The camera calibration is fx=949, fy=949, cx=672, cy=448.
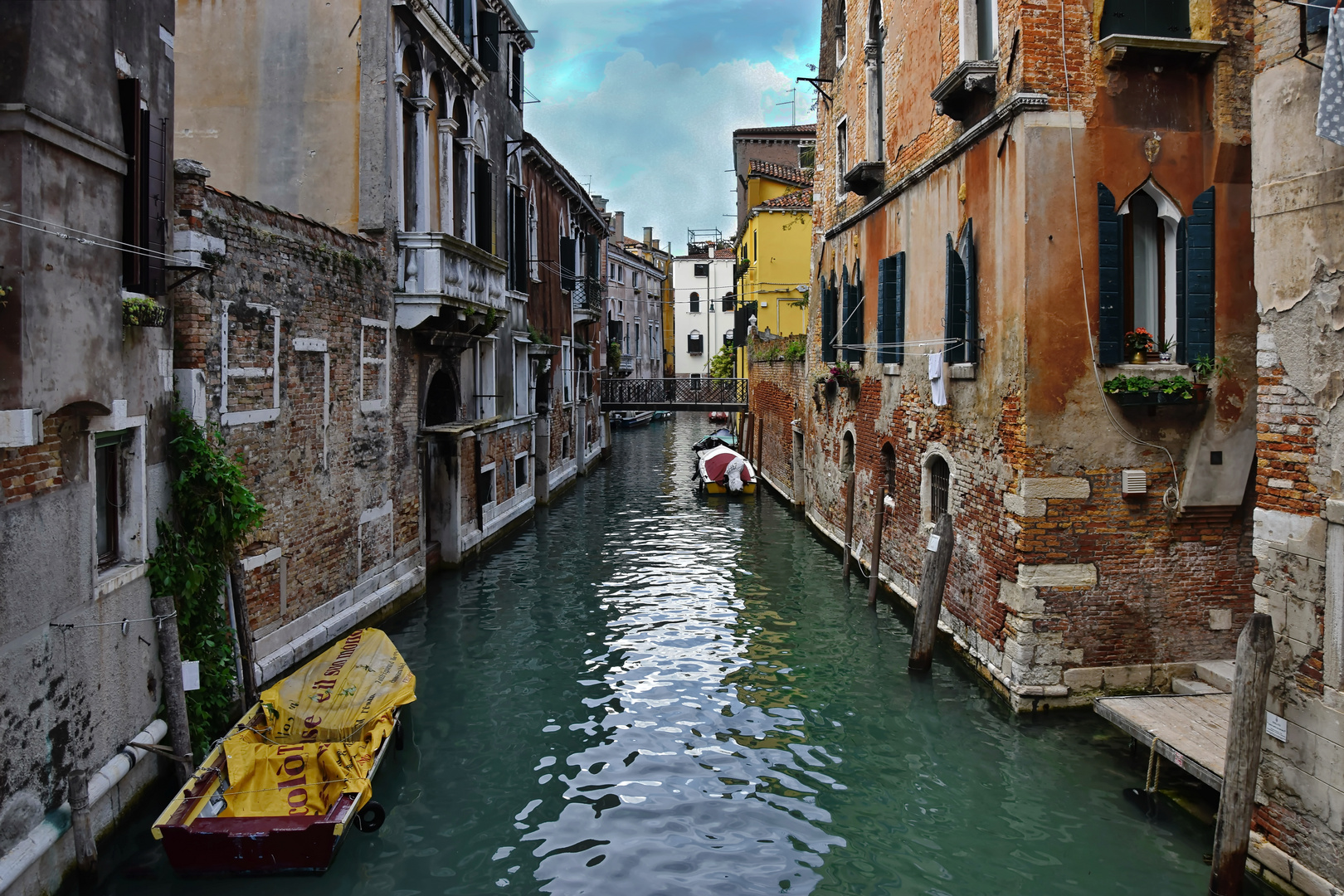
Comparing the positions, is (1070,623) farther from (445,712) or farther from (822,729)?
(445,712)

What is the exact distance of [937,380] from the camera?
9062 mm

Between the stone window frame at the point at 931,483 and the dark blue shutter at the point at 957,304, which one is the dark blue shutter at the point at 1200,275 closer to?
the dark blue shutter at the point at 957,304

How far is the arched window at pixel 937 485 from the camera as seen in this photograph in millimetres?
9633

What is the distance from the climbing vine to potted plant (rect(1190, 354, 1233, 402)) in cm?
699

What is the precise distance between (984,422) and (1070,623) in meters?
1.79

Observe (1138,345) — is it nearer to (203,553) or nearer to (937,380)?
(937,380)

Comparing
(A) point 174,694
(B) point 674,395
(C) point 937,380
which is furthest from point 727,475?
(A) point 174,694

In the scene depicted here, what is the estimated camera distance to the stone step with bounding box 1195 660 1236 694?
23.2ft

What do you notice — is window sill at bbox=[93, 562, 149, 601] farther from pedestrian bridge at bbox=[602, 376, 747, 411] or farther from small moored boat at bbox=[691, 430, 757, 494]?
pedestrian bridge at bbox=[602, 376, 747, 411]

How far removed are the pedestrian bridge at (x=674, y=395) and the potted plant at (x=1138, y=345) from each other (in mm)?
18053

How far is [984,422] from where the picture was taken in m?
8.09

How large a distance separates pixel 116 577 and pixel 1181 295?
24.9 ft

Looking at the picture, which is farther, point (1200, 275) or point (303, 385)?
point (303, 385)

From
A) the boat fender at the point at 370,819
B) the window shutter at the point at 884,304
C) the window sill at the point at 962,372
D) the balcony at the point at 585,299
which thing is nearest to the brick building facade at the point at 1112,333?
the window sill at the point at 962,372
